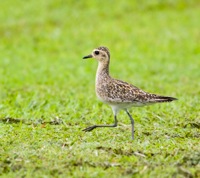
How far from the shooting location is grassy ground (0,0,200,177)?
8117 millimetres

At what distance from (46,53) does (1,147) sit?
35.0 feet

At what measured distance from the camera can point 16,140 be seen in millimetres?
9133

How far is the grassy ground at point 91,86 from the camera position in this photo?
26.6 feet

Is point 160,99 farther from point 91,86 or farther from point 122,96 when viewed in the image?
point 91,86

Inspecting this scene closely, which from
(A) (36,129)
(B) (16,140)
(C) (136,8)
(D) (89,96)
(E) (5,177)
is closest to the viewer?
(E) (5,177)

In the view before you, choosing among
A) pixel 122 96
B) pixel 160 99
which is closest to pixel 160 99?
pixel 160 99

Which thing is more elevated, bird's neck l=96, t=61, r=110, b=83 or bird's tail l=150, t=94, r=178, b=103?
bird's neck l=96, t=61, r=110, b=83

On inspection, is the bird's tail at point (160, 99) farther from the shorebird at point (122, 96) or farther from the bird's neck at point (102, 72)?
the bird's neck at point (102, 72)

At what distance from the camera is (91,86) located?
14.7 m

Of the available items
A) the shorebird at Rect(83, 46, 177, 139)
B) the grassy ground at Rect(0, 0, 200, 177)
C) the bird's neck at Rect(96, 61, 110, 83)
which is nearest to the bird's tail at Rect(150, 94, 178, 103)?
the shorebird at Rect(83, 46, 177, 139)

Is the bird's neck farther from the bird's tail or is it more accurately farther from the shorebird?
the bird's tail

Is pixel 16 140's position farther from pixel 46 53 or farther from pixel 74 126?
pixel 46 53

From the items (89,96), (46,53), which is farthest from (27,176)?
(46,53)

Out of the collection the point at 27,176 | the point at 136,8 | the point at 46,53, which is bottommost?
the point at 27,176
